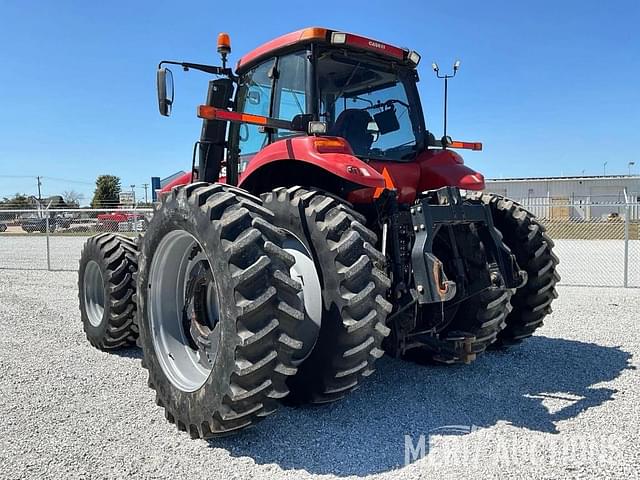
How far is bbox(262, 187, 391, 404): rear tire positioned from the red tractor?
1 cm

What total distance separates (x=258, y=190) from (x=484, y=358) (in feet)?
8.89

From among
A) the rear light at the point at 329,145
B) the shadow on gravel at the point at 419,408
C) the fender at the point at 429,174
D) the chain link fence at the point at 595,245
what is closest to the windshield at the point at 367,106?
the fender at the point at 429,174

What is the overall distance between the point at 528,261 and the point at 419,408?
1838 mm

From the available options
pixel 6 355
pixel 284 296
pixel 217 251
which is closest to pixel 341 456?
pixel 284 296

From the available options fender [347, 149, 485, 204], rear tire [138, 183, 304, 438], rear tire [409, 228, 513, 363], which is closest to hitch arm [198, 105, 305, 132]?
rear tire [138, 183, 304, 438]

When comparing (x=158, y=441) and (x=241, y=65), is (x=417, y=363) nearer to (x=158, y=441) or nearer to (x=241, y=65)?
(x=158, y=441)

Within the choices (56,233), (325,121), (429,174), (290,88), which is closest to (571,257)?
(429,174)

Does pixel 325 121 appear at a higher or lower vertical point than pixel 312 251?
higher

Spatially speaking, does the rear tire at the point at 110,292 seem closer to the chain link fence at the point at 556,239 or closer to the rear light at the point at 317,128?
the rear light at the point at 317,128

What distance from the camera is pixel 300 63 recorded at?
160 inches

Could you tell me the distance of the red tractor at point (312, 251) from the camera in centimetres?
294

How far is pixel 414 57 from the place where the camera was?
4.54 metres

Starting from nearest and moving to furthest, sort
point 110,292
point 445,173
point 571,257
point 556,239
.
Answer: point 445,173 < point 110,292 < point 571,257 < point 556,239

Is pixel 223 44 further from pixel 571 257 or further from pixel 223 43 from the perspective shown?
pixel 571 257
